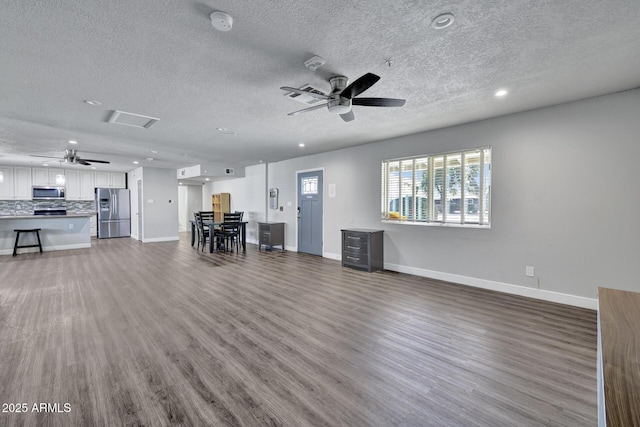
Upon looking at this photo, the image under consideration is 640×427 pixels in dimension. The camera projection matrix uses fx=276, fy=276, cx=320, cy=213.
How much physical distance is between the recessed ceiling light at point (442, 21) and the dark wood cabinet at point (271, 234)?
20.7 feet

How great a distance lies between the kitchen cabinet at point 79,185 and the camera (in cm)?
965

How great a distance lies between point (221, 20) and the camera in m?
1.88

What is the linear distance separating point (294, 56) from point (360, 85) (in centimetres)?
63

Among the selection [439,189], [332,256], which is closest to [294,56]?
[439,189]

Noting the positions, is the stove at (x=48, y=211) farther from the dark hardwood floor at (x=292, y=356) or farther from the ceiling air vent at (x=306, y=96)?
the ceiling air vent at (x=306, y=96)

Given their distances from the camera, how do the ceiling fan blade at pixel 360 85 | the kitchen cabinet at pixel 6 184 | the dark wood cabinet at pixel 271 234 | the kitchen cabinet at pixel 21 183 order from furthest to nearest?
the kitchen cabinet at pixel 21 183
the kitchen cabinet at pixel 6 184
the dark wood cabinet at pixel 271 234
the ceiling fan blade at pixel 360 85

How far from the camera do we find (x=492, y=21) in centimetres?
195

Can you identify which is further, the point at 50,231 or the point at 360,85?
the point at 50,231

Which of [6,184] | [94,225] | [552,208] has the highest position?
[6,184]

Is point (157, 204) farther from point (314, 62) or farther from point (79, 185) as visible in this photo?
point (314, 62)

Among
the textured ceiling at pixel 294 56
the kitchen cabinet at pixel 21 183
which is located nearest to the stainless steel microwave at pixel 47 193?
the kitchen cabinet at pixel 21 183

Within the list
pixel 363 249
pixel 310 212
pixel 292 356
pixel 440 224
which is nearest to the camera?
pixel 292 356

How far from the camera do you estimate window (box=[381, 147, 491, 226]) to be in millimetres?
4219

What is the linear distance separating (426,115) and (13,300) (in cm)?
615
